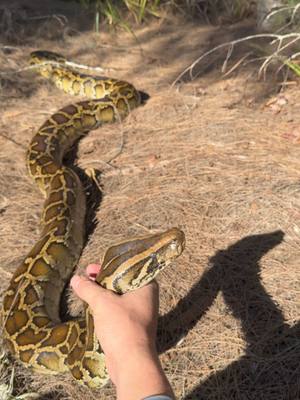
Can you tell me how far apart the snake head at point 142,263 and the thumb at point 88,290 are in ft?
0.42

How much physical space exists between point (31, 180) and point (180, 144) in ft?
5.24

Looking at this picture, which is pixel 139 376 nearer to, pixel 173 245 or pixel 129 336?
pixel 129 336

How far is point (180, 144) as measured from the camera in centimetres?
570

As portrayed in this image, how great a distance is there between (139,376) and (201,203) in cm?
260

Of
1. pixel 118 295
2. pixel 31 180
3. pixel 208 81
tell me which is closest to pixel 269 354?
pixel 118 295

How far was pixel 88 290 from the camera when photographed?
266cm

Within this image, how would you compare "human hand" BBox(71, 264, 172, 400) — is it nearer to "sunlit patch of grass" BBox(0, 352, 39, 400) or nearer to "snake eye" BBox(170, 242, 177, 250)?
"snake eye" BBox(170, 242, 177, 250)

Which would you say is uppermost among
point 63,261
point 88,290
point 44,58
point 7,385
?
point 88,290

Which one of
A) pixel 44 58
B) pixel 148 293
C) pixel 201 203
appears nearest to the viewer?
pixel 148 293

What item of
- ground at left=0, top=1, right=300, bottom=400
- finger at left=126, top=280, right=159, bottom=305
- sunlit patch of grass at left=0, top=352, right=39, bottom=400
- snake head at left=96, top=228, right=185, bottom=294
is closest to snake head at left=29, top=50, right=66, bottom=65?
ground at left=0, top=1, right=300, bottom=400

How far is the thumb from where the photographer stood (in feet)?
8.64

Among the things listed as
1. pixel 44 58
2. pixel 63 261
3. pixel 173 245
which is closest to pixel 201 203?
pixel 63 261

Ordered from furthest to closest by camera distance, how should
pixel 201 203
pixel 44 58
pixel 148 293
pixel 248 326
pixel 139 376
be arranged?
pixel 44 58 < pixel 201 203 < pixel 248 326 < pixel 148 293 < pixel 139 376

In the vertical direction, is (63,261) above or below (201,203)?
below
